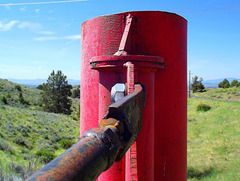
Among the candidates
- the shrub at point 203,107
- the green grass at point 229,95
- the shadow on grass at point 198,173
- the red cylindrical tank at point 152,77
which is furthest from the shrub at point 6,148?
the green grass at point 229,95

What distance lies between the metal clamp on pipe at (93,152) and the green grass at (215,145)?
7056mm

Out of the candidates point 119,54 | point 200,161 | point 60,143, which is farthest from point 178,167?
point 60,143

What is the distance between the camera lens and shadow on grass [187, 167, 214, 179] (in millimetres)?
7788

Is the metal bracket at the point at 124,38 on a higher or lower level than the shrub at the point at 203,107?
higher

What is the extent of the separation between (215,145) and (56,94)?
2379cm

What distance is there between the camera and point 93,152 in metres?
0.98

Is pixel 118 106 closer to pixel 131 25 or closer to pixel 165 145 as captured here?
pixel 131 25

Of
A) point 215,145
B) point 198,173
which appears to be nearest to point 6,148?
point 198,173

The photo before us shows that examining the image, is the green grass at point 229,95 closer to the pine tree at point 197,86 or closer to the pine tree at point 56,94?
the pine tree at point 197,86

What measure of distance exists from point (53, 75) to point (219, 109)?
22.9m

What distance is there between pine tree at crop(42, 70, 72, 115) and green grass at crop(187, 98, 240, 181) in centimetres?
1796

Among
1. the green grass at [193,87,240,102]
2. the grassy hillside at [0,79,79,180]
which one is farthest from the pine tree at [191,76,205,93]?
the grassy hillside at [0,79,79,180]

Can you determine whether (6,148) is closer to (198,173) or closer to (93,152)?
(198,173)

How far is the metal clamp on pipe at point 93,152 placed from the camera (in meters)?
0.80
